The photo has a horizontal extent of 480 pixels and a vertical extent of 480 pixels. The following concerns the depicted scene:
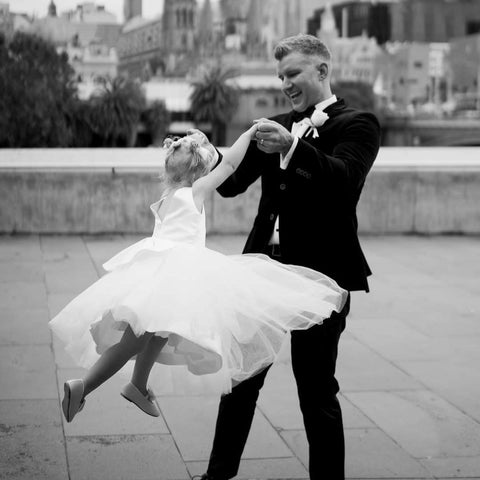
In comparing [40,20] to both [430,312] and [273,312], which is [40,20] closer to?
[430,312]

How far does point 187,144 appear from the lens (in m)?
3.79

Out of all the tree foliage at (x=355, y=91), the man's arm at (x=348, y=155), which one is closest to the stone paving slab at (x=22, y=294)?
the man's arm at (x=348, y=155)

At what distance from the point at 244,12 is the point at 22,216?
155 feet

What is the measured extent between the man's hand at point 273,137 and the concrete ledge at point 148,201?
888 cm

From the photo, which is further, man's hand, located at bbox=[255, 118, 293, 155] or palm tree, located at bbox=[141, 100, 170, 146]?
palm tree, located at bbox=[141, 100, 170, 146]

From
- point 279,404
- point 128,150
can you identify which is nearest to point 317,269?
point 279,404

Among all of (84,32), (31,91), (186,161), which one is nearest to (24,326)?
(186,161)

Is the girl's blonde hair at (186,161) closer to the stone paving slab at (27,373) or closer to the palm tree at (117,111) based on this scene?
the stone paving slab at (27,373)

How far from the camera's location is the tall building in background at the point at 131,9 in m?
28.9

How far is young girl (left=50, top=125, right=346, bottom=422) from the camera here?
363cm

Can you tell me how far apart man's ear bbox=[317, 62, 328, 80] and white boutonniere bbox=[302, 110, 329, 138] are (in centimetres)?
14

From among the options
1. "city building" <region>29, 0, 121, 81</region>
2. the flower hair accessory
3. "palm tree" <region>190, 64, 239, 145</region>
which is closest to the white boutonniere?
the flower hair accessory

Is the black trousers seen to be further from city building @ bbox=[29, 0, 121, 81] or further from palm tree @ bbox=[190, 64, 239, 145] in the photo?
palm tree @ bbox=[190, 64, 239, 145]

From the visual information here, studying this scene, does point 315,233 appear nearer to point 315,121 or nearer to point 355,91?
point 315,121
